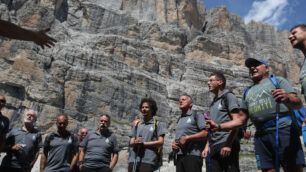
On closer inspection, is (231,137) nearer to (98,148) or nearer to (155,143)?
(155,143)

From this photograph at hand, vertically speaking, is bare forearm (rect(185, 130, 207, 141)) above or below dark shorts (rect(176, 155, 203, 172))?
above

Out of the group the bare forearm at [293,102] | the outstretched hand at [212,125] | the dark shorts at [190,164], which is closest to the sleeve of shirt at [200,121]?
the dark shorts at [190,164]

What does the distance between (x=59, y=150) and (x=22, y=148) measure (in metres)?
0.82

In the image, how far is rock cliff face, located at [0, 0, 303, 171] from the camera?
97.2ft

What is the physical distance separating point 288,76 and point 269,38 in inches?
1040

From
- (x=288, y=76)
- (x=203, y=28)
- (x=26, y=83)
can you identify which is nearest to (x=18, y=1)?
(x=26, y=83)

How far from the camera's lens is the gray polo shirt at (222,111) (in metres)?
4.16

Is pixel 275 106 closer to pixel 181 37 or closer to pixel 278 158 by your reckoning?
pixel 278 158

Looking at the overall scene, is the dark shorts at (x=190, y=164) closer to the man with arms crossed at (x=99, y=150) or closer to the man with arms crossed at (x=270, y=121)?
the man with arms crossed at (x=270, y=121)

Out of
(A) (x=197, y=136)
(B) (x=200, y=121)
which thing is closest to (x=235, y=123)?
(A) (x=197, y=136)

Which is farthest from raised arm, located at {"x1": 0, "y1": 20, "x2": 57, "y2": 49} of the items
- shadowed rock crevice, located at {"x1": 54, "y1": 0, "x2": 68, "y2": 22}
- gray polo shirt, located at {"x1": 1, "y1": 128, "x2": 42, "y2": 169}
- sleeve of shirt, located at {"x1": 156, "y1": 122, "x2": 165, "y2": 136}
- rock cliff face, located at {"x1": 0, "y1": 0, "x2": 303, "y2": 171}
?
shadowed rock crevice, located at {"x1": 54, "y1": 0, "x2": 68, "y2": 22}

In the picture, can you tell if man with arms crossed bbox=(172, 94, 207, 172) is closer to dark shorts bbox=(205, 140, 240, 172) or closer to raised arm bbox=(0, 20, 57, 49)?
dark shorts bbox=(205, 140, 240, 172)

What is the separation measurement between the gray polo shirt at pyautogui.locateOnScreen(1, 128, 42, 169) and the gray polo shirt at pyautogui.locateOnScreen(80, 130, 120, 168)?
1176 millimetres

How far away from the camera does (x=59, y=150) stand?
5562 millimetres
